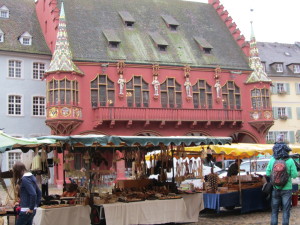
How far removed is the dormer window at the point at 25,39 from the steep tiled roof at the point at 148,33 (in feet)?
10.8

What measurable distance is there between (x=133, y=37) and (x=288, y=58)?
64.6 ft

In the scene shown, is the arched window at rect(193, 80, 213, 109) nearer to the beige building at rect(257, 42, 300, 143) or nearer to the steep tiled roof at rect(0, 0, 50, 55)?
the beige building at rect(257, 42, 300, 143)

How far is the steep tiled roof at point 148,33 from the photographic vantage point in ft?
104

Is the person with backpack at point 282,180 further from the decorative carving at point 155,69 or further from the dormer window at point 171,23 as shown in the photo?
the dormer window at point 171,23

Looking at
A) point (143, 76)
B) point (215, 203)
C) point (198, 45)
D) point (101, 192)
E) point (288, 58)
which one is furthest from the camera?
point (288, 58)

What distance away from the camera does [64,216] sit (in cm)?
1127

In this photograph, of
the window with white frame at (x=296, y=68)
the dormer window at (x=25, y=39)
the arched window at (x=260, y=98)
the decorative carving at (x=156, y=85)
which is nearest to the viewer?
the decorative carving at (x=156, y=85)

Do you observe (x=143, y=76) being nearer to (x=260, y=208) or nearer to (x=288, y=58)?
(x=260, y=208)

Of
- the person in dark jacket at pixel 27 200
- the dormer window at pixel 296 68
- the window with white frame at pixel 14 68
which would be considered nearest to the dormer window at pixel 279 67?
the dormer window at pixel 296 68

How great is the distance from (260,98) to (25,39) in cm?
1795

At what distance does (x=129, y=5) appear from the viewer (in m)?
36.5

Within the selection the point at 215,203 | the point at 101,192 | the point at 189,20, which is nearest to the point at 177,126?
the point at 189,20

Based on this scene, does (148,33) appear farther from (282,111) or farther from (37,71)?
(282,111)

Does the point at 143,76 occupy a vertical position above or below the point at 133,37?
below
